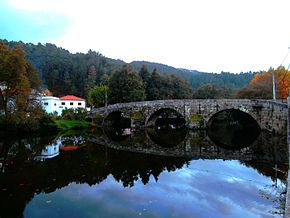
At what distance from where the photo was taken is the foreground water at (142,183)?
8.84 metres

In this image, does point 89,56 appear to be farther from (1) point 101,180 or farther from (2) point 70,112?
(1) point 101,180

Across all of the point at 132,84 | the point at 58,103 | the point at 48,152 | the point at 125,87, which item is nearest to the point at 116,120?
the point at 125,87

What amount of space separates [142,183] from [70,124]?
2723cm

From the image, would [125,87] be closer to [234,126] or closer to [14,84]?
[234,126]

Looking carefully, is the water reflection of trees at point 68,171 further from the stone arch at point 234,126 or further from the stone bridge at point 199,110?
the stone bridge at point 199,110

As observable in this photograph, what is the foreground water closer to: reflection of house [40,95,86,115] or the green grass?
the green grass

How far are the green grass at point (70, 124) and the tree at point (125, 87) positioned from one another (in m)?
11.0

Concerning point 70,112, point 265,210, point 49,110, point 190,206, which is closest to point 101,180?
point 190,206

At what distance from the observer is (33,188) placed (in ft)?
35.5

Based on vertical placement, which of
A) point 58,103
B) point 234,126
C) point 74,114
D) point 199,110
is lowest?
point 234,126

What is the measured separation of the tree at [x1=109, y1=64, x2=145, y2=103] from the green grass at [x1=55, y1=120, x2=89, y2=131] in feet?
36.2

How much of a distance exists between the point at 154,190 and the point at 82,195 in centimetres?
252

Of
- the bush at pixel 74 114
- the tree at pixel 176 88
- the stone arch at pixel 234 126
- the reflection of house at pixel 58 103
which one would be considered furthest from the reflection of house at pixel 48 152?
the tree at pixel 176 88

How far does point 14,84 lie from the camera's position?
29047mm
